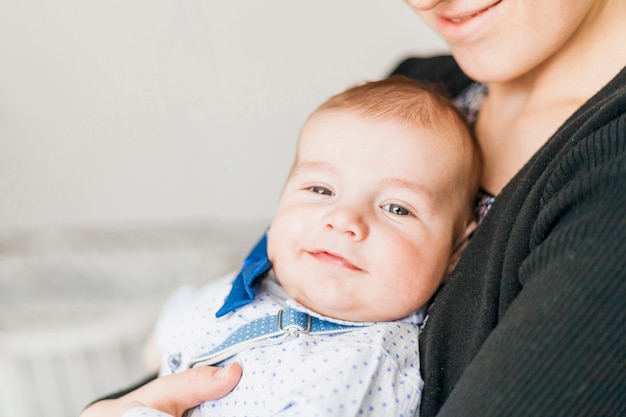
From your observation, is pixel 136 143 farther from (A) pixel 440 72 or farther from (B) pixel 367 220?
(B) pixel 367 220

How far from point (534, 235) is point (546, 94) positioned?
481 millimetres

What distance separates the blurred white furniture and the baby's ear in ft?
4.18

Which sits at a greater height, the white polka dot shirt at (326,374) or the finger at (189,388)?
the white polka dot shirt at (326,374)

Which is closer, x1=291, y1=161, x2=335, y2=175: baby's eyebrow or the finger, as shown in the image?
the finger

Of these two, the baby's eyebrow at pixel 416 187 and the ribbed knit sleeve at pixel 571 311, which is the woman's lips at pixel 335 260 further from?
the ribbed knit sleeve at pixel 571 311

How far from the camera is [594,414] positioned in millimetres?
748

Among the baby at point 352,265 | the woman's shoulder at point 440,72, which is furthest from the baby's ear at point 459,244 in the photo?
the woman's shoulder at point 440,72

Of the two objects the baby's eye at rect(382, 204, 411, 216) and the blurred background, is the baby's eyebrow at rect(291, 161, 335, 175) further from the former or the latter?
the blurred background

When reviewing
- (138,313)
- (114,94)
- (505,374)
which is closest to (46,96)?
(114,94)

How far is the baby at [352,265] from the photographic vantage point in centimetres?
96

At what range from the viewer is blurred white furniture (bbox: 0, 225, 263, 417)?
2.10 meters

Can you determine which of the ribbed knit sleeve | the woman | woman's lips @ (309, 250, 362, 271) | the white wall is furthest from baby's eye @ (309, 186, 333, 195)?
the white wall

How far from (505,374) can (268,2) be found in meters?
1.98

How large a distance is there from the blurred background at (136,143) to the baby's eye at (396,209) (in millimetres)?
1285
